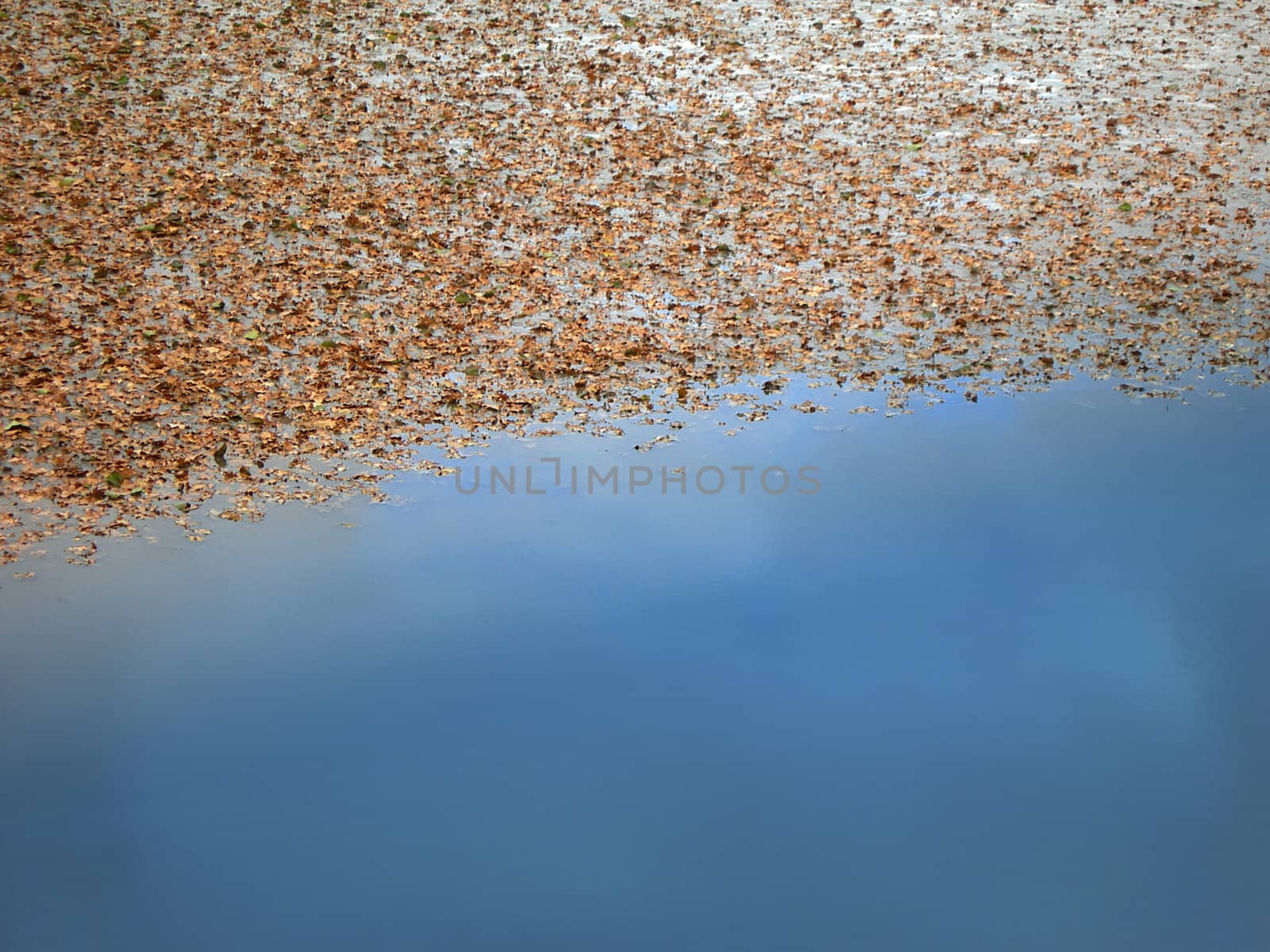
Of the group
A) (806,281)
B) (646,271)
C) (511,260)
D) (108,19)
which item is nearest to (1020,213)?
(806,281)

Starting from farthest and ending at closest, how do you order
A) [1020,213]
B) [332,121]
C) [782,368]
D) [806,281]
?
[332,121] < [1020,213] < [806,281] < [782,368]

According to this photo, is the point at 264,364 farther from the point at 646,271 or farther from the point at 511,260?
the point at 646,271

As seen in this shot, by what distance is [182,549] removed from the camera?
215 inches

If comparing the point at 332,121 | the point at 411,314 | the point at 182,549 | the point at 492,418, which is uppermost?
the point at 332,121

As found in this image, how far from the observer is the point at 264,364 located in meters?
6.80

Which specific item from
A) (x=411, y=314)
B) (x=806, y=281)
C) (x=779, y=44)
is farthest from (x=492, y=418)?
(x=779, y=44)

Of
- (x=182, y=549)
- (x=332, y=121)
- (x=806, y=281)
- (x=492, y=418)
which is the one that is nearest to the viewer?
(x=182, y=549)

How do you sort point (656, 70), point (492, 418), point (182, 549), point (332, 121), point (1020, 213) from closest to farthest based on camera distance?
point (182, 549) < point (492, 418) < point (1020, 213) < point (332, 121) < point (656, 70)

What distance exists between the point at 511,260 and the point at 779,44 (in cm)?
539

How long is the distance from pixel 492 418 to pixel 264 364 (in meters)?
1.38

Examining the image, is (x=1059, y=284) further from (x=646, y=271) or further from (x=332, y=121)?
(x=332, y=121)

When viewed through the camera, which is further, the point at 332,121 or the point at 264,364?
the point at 332,121

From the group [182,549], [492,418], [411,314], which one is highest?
[411,314]

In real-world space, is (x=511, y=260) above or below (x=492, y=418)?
above
